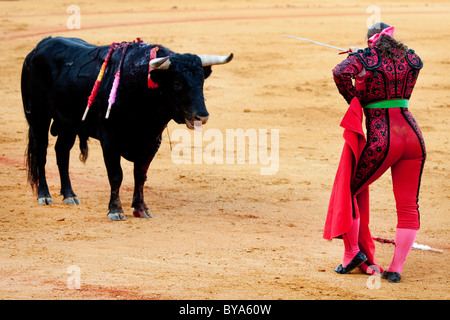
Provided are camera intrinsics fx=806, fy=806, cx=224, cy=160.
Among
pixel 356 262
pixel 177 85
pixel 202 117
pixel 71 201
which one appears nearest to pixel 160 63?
pixel 177 85

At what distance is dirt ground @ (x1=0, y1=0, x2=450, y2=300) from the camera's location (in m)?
5.78

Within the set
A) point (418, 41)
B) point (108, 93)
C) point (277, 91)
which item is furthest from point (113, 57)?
point (418, 41)

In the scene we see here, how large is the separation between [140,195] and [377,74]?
10.6 feet

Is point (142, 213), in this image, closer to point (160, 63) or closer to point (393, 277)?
point (160, 63)

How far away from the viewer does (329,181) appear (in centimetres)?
1006

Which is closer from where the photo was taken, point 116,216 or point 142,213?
point 116,216

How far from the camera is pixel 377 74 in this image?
573 centimetres

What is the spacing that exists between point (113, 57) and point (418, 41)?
1156 centimetres

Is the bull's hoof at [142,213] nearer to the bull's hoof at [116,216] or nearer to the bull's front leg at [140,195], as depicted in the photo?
the bull's front leg at [140,195]

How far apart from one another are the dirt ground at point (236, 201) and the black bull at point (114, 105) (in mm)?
458

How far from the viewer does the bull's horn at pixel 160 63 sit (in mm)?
7527

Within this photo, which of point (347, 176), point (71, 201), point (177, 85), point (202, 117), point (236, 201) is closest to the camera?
point (347, 176)

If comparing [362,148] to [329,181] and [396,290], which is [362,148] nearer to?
[396,290]

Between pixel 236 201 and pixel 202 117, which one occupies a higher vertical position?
pixel 202 117
